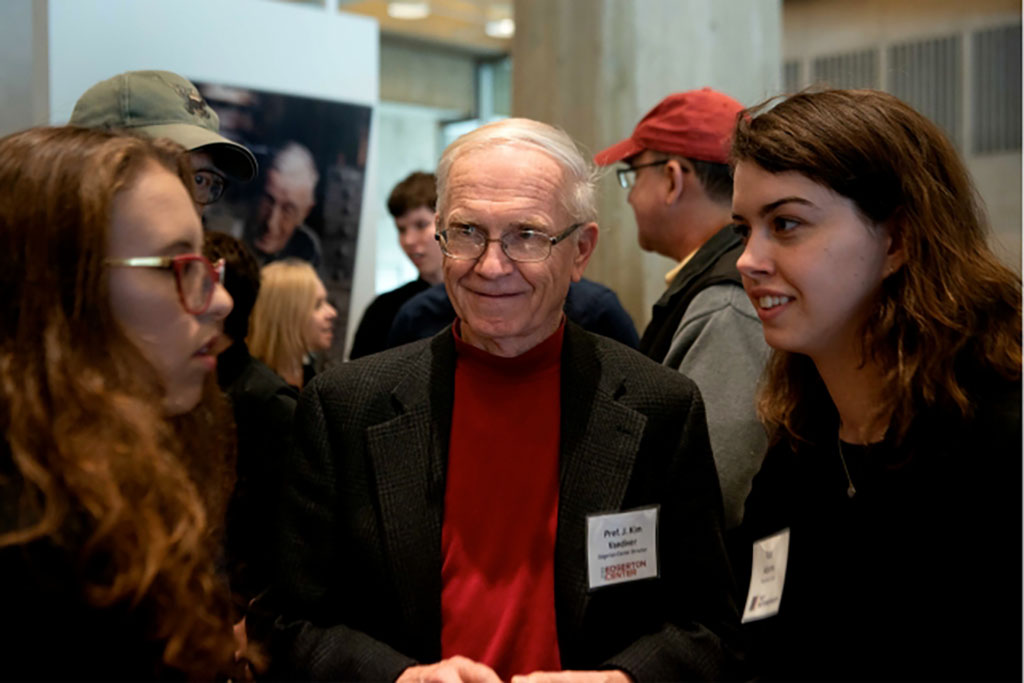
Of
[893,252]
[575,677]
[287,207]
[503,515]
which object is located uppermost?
[287,207]

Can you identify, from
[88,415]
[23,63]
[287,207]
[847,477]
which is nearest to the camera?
[88,415]

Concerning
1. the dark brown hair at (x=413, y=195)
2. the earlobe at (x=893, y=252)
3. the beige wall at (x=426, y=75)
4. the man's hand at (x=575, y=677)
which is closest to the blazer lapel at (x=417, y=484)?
the man's hand at (x=575, y=677)

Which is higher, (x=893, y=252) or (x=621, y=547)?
(x=893, y=252)

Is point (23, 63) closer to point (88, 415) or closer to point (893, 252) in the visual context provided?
point (88, 415)

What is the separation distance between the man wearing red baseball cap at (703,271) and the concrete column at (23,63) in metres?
2.14

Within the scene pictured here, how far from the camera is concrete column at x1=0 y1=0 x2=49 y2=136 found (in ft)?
11.5

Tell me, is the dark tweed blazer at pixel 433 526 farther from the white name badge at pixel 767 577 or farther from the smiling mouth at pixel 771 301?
Result: the smiling mouth at pixel 771 301

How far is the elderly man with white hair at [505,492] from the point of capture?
1.78 metres

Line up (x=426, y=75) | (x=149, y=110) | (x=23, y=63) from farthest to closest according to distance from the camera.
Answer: (x=426, y=75), (x=23, y=63), (x=149, y=110)

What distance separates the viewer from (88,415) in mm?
1266

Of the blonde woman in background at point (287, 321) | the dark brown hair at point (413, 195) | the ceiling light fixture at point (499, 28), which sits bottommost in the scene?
the blonde woman in background at point (287, 321)

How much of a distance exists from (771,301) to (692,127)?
1.17 m

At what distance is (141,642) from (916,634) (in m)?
1.19

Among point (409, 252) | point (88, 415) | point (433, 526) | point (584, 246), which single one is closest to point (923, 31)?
point (409, 252)
